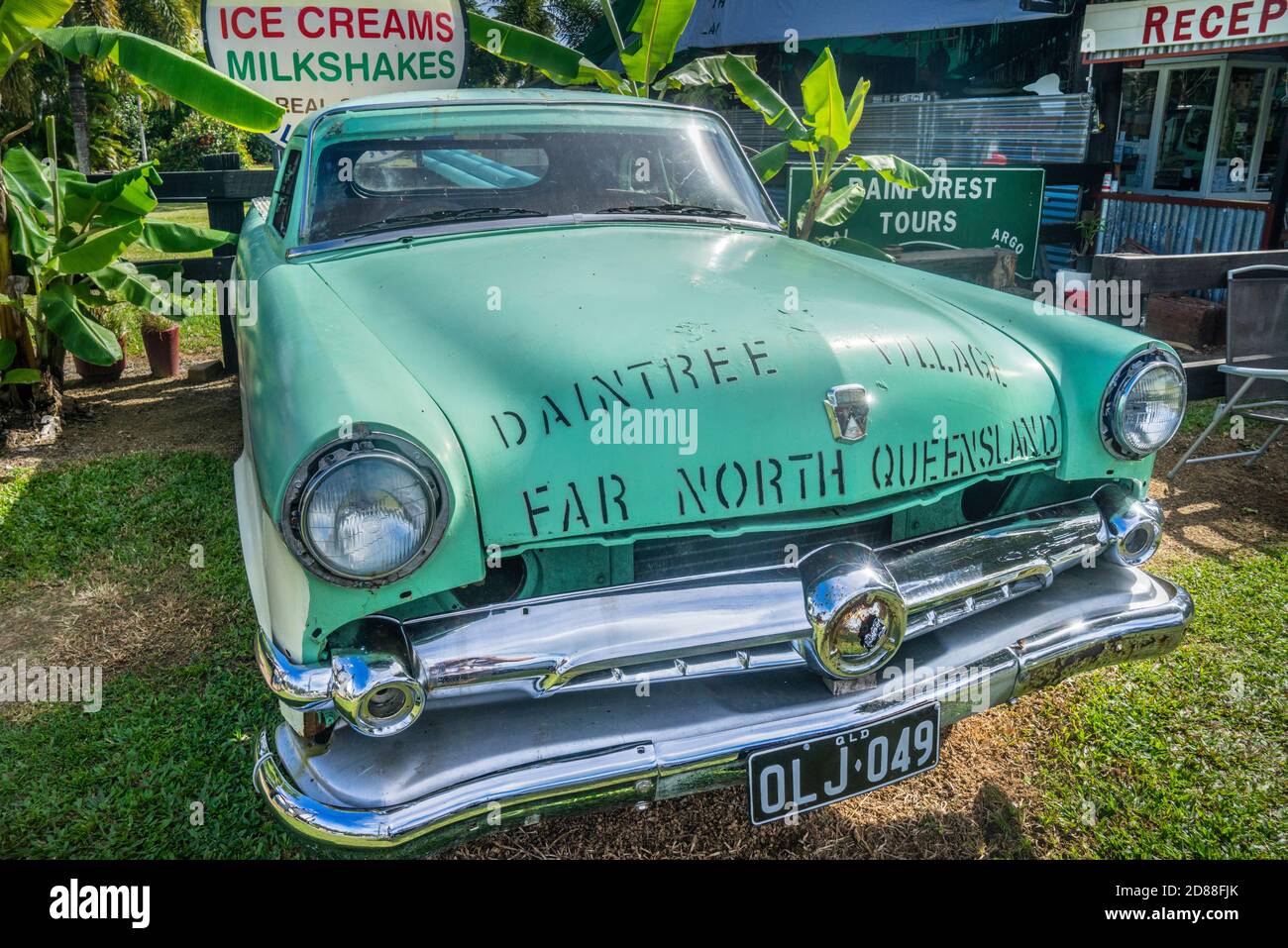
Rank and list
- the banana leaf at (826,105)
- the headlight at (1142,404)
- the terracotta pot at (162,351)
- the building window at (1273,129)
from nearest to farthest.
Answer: the headlight at (1142,404)
the banana leaf at (826,105)
the terracotta pot at (162,351)
the building window at (1273,129)

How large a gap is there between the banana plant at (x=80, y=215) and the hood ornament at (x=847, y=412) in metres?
3.75

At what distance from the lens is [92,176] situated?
20.7 ft

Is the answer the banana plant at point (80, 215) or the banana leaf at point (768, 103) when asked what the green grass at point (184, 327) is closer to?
the banana plant at point (80, 215)

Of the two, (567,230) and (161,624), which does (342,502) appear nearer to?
(567,230)

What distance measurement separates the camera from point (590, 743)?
71.2 inches

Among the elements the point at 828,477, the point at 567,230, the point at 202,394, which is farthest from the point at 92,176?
the point at 828,477

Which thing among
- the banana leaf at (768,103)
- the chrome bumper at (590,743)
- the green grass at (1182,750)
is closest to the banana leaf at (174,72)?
the banana leaf at (768,103)

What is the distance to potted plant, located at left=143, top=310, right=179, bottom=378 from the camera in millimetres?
6473

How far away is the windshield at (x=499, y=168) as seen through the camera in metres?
2.92

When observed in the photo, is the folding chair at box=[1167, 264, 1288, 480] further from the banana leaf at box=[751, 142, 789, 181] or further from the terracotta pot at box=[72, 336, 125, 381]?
the terracotta pot at box=[72, 336, 125, 381]

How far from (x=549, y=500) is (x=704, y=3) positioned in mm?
12637

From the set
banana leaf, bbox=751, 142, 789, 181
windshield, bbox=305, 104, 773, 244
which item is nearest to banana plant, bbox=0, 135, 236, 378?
windshield, bbox=305, 104, 773, 244
